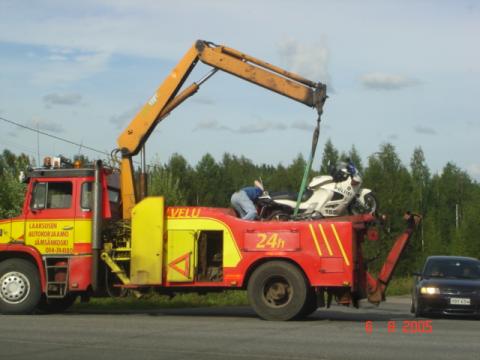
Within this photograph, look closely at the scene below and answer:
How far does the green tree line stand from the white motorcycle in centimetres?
4209

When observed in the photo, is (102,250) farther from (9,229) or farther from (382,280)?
(382,280)

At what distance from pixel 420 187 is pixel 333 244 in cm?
8601

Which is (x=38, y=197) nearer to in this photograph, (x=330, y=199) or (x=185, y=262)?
(x=185, y=262)

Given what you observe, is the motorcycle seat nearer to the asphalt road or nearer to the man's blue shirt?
the man's blue shirt

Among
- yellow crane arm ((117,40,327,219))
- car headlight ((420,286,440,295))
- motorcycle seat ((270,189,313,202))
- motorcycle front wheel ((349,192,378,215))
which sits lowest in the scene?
car headlight ((420,286,440,295))

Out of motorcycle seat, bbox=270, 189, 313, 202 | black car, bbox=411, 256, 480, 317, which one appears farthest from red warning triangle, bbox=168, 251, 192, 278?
black car, bbox=411, 256, 480, 317

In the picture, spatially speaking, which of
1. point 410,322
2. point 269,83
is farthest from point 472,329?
point 269,83

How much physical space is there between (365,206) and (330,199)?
704 millimetres

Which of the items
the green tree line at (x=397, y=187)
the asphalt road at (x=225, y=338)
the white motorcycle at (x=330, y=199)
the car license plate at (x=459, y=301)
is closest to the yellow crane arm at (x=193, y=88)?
the white motorcycle at (x=330, y=199)

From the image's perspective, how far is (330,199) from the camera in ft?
53.0

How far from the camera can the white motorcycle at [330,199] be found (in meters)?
16.1

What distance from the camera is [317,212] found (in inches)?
634

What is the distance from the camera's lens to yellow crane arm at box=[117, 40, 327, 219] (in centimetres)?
1728

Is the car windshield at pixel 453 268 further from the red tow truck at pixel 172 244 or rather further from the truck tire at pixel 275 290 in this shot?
the truck tire at pixel 275 290
